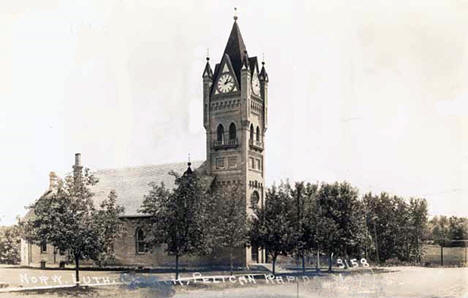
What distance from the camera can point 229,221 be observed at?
3300 centimetres

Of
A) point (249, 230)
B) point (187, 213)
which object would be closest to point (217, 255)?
point (249, 230)

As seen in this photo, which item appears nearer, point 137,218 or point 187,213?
point 187,213

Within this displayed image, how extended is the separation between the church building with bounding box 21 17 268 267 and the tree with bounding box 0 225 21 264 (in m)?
7.58

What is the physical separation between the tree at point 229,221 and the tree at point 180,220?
1.78 m

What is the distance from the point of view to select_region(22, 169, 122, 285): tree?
2300 cm

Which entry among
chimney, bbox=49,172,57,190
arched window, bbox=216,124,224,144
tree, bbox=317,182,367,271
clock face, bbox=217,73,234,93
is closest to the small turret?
clock face, bbox=217,73,234,93

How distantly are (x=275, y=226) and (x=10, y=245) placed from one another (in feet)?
49.5

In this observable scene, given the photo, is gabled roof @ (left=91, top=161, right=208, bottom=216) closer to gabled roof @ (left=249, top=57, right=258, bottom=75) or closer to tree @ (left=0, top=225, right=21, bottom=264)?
tree @ (left=0, top=225, right=21, bottom=264)

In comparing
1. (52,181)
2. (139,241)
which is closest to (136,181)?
(139,241)

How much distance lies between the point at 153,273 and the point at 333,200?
1252cm

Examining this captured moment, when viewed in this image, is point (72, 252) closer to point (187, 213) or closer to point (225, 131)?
point (187, 213)

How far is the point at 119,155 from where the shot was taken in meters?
23.4

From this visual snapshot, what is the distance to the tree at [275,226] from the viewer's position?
31.6m

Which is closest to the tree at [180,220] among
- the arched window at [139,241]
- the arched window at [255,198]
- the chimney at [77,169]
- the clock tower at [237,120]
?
the chimney at [77,169]
